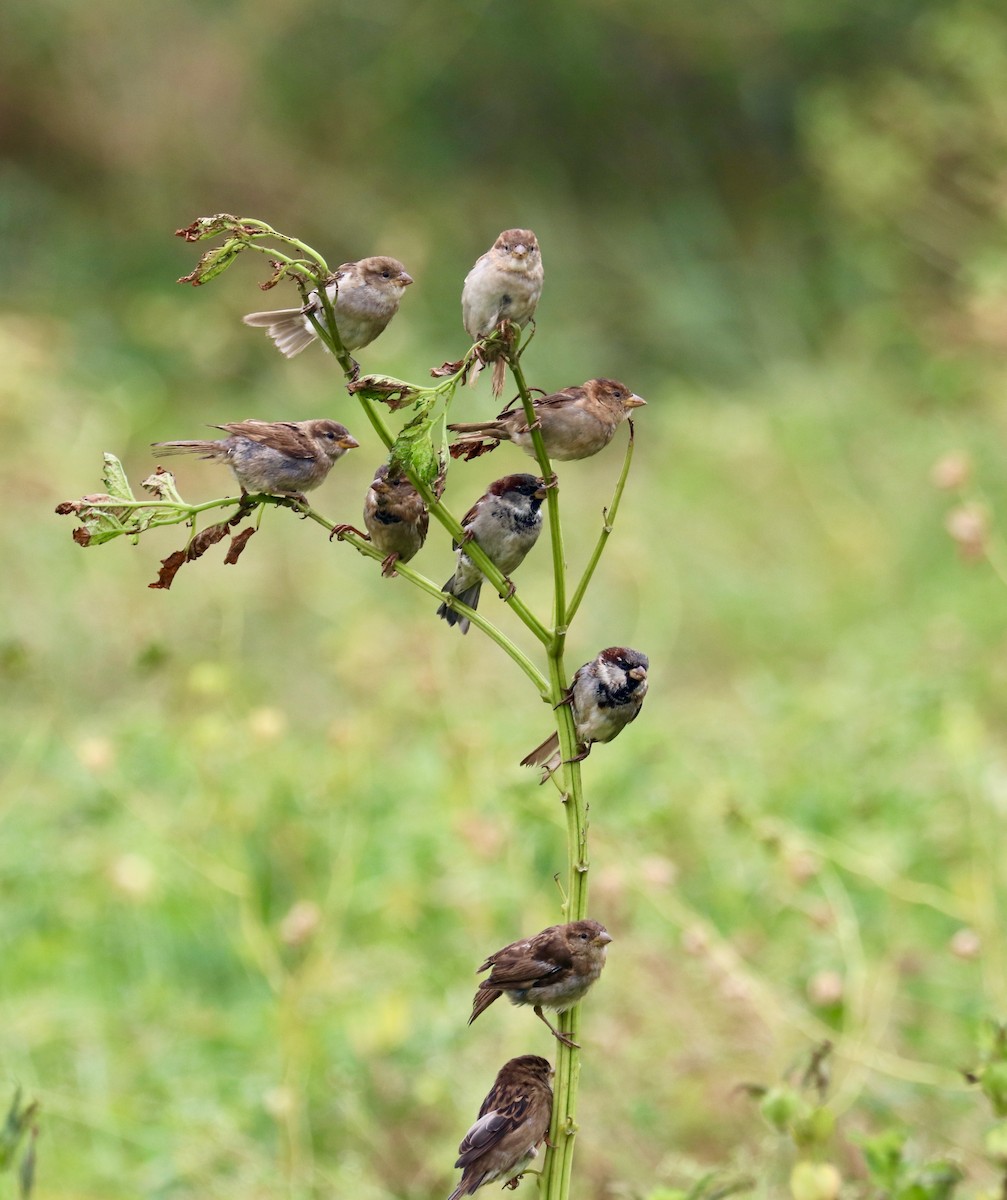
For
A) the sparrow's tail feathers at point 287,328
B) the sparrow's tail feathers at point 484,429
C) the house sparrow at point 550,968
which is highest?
the sparrow's tail feathers at point 287,328

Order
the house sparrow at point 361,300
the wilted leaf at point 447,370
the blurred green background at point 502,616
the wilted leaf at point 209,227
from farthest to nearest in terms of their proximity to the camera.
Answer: the blurred green background at point 502,616 → the house sparrow at point 361,300 → the wilted leaf at point 447,370 → the wilted leaf at point 209,227

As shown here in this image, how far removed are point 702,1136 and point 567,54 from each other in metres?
9.25

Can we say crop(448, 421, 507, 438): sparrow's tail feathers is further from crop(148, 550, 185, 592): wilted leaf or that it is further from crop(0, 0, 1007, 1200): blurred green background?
crop(0, 0, 1007, 1200): blurred green background

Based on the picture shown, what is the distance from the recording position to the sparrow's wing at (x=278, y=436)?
4.91ft

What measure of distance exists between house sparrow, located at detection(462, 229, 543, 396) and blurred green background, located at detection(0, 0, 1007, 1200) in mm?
1065

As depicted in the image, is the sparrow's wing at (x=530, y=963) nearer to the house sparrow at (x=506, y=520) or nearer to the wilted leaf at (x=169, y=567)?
the house sparrow at (x=506, y=520)

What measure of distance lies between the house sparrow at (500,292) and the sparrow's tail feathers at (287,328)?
26cm

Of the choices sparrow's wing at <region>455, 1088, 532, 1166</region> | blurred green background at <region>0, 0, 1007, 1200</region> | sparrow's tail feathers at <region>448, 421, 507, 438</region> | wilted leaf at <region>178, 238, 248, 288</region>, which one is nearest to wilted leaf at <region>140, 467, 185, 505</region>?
wilted leaf at <region>178, 238, 248, 288</region>

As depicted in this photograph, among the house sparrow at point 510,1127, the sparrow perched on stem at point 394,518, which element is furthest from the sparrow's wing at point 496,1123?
the sparrow perched on stem at point 394,518

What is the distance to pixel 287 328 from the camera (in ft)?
6.07

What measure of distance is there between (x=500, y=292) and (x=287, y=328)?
41cm

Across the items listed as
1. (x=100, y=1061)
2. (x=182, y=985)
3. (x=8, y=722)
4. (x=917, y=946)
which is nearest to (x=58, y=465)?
(x=8, y=722)

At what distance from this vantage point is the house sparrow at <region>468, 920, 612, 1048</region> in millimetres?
1431

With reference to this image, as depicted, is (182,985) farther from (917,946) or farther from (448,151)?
(448,151)
